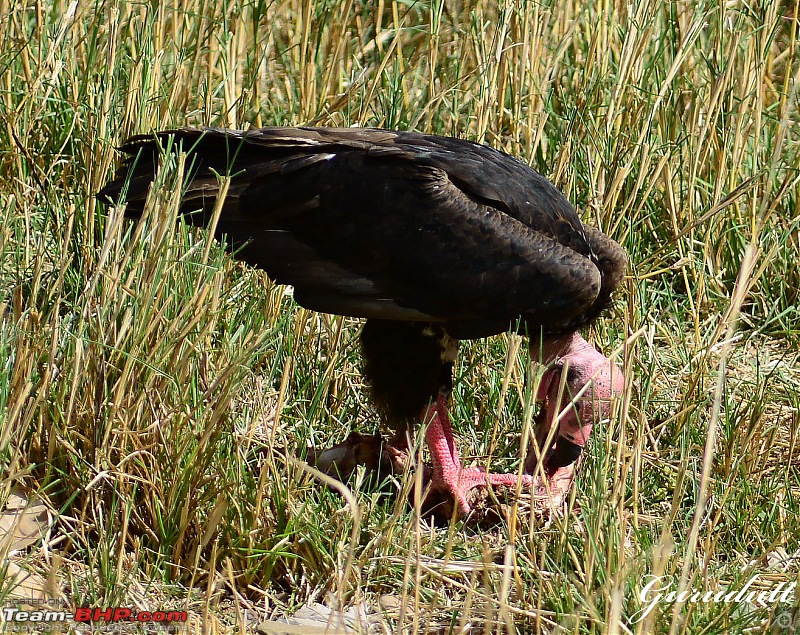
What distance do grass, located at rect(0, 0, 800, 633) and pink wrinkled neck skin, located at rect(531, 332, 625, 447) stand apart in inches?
5.3

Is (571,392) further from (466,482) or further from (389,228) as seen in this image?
(389,228)

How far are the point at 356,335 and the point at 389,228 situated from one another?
794 mm

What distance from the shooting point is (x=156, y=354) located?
308cm

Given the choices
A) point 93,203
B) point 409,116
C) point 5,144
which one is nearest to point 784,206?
point 409,116

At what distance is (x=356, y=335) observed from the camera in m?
4.28

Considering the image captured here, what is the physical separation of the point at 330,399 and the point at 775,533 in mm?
1691

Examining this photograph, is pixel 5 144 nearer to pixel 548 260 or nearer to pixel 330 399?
pixel 330 399

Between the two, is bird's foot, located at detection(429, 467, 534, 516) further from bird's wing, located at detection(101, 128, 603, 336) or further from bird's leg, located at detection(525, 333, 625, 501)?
bird's wing, located at detection(101, 128, 603, 336)

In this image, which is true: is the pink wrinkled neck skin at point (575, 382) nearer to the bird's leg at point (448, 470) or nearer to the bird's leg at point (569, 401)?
the bird's leg at point (569, 401)
